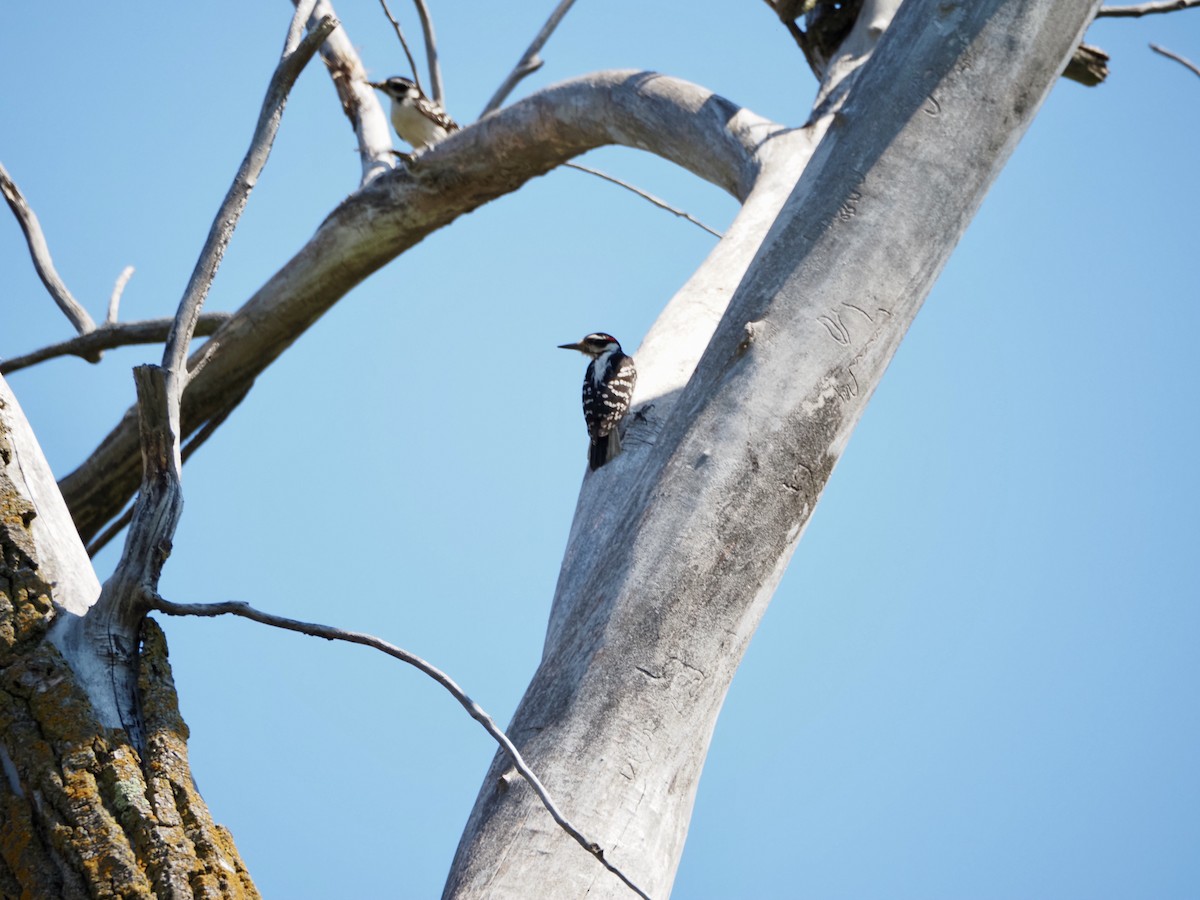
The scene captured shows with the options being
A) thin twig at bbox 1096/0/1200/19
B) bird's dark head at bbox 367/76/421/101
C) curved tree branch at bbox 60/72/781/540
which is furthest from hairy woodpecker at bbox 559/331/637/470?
bird's dark head at bbox 367/76/421/101

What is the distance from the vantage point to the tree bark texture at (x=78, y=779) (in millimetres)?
1404

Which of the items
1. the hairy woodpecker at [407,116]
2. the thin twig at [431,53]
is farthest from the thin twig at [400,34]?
the hairy woodpecker at [407,116]

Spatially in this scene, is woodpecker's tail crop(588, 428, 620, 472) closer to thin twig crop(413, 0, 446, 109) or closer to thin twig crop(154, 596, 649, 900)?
thin twig crop(154, 596, 649, 900)

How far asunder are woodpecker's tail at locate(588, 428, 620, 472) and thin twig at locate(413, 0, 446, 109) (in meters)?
3.42

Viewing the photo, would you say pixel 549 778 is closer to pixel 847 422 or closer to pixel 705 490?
pixel 705 490

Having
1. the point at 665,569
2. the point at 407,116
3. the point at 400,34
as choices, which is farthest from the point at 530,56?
the point at 665,569

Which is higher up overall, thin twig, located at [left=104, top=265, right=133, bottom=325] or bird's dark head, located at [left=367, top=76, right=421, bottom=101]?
bird's dark head, located at [left=367, top=76, right=421, bottom=101]

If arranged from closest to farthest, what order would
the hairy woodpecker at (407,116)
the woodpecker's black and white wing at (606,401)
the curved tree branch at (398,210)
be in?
the woodpecker's black and white wing at (606,401) → the curved tree branch at (398,210) → the hairy woodpecker at (407,116)

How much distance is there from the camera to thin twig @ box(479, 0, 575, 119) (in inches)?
213

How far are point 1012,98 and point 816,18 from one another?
106 inches

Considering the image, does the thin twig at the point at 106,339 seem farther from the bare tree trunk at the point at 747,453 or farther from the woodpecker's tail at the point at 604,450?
the bare tree trunk at the point at 747,453

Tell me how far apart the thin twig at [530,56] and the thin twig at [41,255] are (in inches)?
79.6

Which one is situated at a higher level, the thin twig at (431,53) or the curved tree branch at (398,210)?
the thin twig at (431,53)

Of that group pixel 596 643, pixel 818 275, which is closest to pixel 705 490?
pixel 596 643
